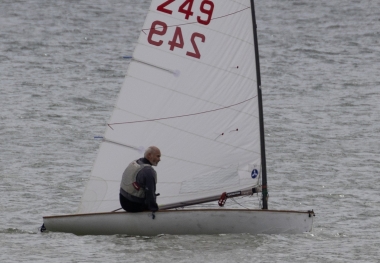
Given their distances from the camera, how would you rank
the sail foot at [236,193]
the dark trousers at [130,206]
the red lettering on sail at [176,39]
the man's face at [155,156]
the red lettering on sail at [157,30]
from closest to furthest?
the man's face at [155,156] → the dark trousers at [130,206] → the red lettering on sail at [157,30] → the red lettering on sail at [176,39] → the sail foot at [236,193]

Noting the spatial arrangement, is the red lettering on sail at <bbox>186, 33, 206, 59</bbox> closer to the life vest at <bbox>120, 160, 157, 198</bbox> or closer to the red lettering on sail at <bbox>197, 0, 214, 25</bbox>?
the red lettering on sail at <bbox>197, 0, 214, 25</bbox>

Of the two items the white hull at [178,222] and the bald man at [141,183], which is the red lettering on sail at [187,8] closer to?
the bald man at [141,183]

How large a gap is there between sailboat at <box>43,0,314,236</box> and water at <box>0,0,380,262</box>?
0.29 metres

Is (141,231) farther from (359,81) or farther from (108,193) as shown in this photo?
(359,81)

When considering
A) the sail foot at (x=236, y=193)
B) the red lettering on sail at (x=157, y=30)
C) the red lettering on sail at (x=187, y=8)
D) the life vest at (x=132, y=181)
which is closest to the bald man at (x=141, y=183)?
the life vest at (x=132, y=181)

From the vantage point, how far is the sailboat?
1383 cm

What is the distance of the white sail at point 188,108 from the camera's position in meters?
14.0

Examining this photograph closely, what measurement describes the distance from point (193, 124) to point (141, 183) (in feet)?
4.44

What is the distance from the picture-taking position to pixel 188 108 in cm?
1424

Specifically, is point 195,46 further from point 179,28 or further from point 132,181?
point 132,181

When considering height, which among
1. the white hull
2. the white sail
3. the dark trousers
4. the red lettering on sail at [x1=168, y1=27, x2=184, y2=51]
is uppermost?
the red lettering on sail at [x1=168, y1=27, x2=184, y2=51]

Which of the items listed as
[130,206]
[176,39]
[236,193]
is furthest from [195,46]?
[130,206]

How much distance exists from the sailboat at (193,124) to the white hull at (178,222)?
13 mm

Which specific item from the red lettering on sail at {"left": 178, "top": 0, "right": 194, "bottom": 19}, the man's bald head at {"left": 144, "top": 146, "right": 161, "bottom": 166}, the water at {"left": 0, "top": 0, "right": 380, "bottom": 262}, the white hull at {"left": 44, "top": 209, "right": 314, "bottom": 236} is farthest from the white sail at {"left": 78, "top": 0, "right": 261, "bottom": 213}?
the water at {"left": 0, "top": 0, "right": 380, "bottom": 262}
